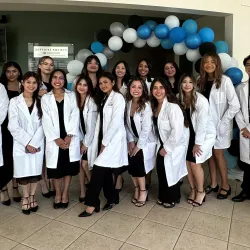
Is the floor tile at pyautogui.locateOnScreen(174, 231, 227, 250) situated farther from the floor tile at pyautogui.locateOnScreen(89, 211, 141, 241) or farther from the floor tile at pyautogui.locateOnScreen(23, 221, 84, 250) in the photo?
the floor tile at pyautogui.locateOnScreen(23, 221, 84, 250)

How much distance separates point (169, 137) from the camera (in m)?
2.38

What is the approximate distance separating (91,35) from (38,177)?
357 centimetres

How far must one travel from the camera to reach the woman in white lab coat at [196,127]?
7.93ft

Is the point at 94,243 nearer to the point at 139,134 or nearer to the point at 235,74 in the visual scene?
the point at 139,134

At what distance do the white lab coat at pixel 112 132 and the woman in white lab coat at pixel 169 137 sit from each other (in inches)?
13.8

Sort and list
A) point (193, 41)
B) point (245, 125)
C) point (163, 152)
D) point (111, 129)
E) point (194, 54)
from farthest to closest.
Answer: point (194, 54)
point (193, 41)
point (245, 125)
point (163, 152)
point (111, 129)

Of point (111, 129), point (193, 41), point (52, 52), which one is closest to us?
point (111, 129)

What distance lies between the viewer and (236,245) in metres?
1.94

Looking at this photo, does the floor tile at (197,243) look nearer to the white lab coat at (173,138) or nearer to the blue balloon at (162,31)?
the white lab coat at (173,138)

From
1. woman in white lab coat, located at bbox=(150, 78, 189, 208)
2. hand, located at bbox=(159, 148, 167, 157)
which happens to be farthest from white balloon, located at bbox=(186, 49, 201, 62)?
hand, located at bbox=(159, 148, 167, 157)

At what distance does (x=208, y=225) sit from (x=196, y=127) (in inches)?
34.2

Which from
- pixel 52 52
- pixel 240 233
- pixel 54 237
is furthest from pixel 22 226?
pixel 52 52

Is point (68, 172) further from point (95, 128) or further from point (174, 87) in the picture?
point (174, 87)

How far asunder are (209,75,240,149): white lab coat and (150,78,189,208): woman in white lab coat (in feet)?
1.30
